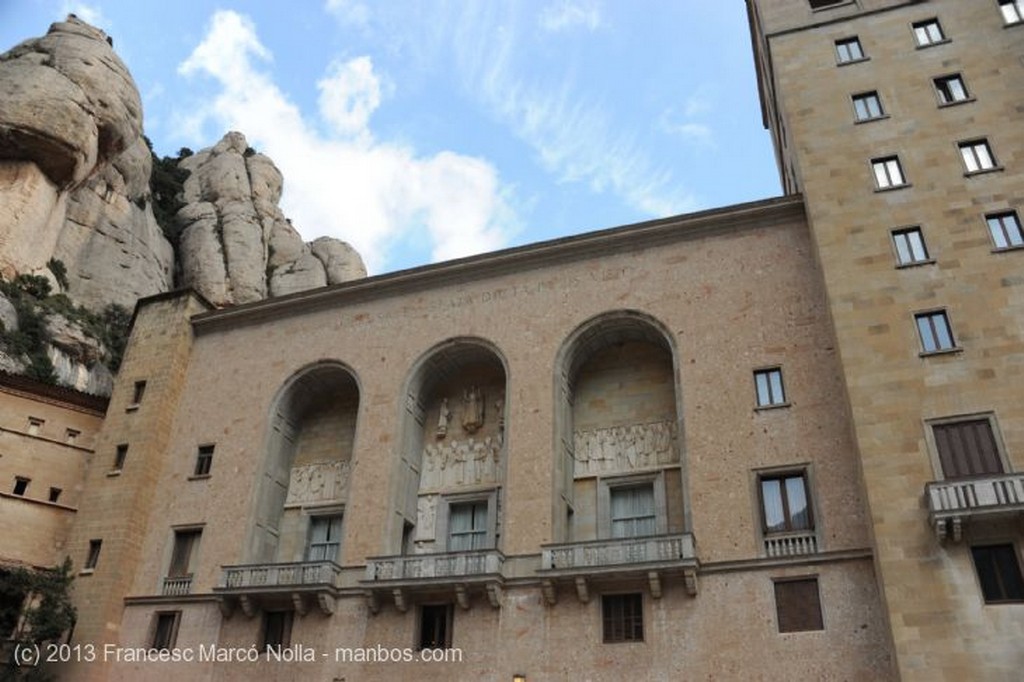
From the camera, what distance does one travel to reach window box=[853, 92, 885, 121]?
23.1 metres

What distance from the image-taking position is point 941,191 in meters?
20.6

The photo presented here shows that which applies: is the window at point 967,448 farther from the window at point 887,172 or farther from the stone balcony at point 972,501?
the window at point 887,172

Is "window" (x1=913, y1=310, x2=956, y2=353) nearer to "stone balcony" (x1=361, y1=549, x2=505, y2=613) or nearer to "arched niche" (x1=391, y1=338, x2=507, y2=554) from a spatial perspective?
"arched niche" (x1=391, y1=338, x2=507, y2=554)

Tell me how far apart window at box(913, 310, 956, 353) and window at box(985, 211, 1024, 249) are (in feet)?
7.93

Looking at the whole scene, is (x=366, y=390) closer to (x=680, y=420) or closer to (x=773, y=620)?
(x=680, y=420)

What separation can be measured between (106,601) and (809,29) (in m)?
29.1

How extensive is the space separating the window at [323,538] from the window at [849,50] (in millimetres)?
21925

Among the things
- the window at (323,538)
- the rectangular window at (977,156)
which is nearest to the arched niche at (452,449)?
the window at (323,538)

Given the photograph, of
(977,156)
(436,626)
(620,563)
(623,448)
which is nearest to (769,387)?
(623,448)

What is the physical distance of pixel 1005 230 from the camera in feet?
63.9

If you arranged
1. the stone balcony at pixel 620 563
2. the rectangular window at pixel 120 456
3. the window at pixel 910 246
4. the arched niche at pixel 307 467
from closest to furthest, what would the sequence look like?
the stone balcony at pixel 620 563, the window at pixel 910 246, the arched niche at pixel 307 467, the rectangular window at pixel 120 456

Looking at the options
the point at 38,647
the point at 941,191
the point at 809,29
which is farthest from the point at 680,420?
the point at 38,647

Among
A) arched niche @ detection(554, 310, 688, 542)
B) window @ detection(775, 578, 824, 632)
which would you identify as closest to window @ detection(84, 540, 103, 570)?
arched niche @ detection(554, 310, 688, 542)

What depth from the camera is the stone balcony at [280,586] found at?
22141mm
